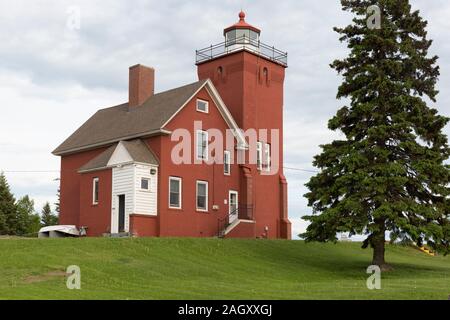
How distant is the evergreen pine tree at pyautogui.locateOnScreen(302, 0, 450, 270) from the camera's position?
2642 cm

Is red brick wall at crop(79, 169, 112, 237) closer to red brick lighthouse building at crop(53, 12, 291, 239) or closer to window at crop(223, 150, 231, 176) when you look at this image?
red brick lighthouse building at crop(53, 12, 291, 239)

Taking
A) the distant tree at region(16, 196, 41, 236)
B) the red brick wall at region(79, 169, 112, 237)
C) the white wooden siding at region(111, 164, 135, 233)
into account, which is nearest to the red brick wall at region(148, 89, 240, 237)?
the white wooden siding at region(111, 164, 135, 233)

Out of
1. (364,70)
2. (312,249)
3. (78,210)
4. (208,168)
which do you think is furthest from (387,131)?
(78,210)

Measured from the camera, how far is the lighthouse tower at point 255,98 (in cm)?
3828

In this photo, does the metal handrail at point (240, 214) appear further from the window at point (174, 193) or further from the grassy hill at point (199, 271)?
the grassy hill at point (199, 271)

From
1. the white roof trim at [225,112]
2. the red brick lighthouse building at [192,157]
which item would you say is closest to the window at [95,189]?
the red brick lighthouse building at [192,157]

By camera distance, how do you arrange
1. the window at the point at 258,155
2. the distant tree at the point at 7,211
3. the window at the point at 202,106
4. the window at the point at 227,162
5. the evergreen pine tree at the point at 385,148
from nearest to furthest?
the evergreen pine tree at the point at 385,148 → the window at the point at 202,106 → the window at the point at 227,162 → the window at the point at 258,155 → the distant tree at the point at 7,211

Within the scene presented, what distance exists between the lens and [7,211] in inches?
2298

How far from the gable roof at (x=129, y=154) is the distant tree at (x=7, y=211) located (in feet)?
78.3

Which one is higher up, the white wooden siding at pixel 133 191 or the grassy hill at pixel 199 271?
the white wooden siding at pixel 133 191

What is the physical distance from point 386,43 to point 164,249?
12850 millimetres

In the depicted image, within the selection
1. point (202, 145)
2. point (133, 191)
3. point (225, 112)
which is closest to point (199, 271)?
point (133, 191)

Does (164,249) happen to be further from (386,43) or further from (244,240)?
(386,43)

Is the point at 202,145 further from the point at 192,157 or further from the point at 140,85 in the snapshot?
the point at 140,85
